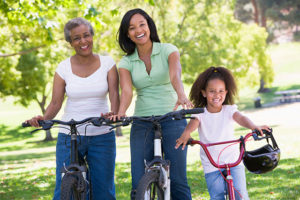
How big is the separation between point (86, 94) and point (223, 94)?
131 cm


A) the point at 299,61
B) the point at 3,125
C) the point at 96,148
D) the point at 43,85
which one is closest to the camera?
the point at 96,148

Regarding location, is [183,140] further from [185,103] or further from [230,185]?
[230,185]

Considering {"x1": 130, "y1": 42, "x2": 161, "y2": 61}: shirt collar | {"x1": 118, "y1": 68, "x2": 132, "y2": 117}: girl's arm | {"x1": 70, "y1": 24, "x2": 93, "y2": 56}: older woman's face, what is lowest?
{"x1": 118, "y1": 68, "x2": 132, "y2": 117}: girl's arm

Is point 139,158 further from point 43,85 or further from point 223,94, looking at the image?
point 43,85

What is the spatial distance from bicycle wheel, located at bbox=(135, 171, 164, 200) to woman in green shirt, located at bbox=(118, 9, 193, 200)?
57cm

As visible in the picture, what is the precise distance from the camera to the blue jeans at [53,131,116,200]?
453 centimetres

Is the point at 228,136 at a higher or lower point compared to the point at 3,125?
higher

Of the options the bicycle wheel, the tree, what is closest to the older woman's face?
the bicycle wheel

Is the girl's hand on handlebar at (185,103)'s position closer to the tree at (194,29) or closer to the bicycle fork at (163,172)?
the bicycle fork at (163,172)

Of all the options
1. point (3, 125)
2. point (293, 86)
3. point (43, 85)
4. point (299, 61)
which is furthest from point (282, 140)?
point (299, 61)

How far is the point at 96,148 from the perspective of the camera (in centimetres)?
462

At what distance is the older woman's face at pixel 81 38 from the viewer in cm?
457

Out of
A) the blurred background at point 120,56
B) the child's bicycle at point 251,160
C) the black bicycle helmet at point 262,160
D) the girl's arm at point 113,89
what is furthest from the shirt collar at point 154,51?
the blurred background at point 120,56

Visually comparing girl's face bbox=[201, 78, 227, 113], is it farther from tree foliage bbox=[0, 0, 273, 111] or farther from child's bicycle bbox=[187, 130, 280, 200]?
tree foliage bbox=[0, 0, 273, 111]
